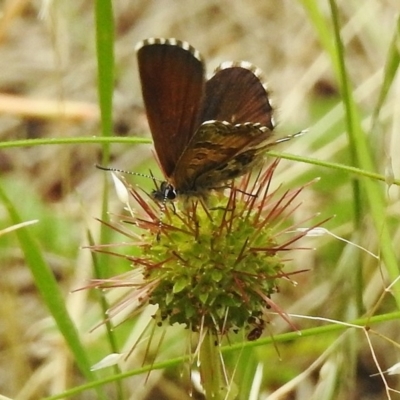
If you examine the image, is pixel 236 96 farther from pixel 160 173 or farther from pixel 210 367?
pixel 160 173

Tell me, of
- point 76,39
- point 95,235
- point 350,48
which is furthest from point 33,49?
point 95,235

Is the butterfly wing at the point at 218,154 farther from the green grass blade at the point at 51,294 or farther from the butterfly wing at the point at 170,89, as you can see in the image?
the green grass blade at the point at 51,294

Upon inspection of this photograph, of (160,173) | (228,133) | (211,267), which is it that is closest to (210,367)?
(211,267)

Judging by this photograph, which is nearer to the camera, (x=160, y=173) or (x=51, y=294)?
(x=51, y=294)

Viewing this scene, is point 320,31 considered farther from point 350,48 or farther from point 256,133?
point 350,48

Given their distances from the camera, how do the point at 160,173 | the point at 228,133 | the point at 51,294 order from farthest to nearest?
the point at 160,173 < the point at 51,294 < the point at 228,133

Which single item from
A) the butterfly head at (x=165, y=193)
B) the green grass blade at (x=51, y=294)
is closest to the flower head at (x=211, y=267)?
the butterfly head at (x=165, y=193)
